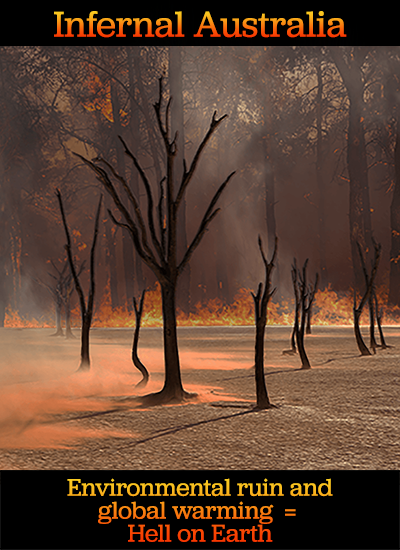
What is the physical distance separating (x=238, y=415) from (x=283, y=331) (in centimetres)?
1198

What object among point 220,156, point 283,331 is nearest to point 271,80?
point 220,156

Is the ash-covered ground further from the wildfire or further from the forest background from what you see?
the forest background

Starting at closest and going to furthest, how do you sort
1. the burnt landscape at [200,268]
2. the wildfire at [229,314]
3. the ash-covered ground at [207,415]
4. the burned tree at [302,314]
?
the ash-covered ground at [207,415] < the burnt landscape at [200,268] < the burned tree at [302,314] < the wildfire at [229,314]

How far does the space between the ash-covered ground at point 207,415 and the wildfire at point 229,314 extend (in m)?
9.36

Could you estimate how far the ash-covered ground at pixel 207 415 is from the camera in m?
5.14

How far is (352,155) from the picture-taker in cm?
2300

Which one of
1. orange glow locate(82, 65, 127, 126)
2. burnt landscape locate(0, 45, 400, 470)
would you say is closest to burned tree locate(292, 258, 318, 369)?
burnt landscape locate(0, 45, 400, 470)

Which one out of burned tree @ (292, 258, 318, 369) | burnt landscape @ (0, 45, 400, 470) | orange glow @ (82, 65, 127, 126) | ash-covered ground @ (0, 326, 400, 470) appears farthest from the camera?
orange glow @ (82, 65, 127, 126)

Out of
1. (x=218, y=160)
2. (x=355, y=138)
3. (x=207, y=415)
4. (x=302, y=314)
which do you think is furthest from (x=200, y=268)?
(x=207, y=415)

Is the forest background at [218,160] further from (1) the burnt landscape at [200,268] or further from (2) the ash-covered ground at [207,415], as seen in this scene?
(2) the ash-covered ground at [207,415]

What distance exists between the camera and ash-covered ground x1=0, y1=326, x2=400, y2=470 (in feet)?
16.9

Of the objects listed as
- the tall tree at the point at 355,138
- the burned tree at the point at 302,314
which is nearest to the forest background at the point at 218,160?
the tall tree at the point at 355,138

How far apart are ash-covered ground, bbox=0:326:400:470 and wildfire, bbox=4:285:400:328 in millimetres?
9357

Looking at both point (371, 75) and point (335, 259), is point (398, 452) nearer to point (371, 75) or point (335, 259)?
point (371, 75)
